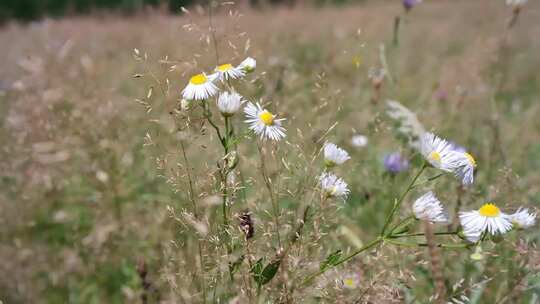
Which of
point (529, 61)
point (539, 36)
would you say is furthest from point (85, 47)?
point (539, 36)

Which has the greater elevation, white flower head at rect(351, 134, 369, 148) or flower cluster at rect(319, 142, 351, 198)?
flower cluster at rect(319, 142, 351, 198)

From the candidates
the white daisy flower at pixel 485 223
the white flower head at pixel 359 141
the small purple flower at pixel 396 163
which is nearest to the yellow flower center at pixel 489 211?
the white daisy flower at pixel 485 223

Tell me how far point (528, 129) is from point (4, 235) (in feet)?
6.87

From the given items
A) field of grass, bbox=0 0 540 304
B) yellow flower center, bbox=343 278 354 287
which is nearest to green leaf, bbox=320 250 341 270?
field of grass, bbox=0 0 540 304

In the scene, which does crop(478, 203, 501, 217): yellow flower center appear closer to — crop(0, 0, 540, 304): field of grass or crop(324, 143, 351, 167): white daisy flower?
crop(0, 0, 540, 304): field of grass

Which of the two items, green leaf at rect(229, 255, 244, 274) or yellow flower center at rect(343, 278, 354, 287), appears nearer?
green leaf at rect(229, 255, 244, 274)

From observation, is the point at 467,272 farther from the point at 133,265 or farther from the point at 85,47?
the point at 85,47

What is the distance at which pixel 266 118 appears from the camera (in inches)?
32.2

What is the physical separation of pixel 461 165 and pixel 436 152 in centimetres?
5

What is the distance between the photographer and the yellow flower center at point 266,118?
2.67ft

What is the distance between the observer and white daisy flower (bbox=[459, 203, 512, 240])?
2.39 ft

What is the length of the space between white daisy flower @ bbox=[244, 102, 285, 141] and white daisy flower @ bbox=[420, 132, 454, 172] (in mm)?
230

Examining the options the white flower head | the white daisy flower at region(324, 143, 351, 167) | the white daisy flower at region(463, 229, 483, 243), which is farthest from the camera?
the white flower head

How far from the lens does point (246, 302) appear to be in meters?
0.72
